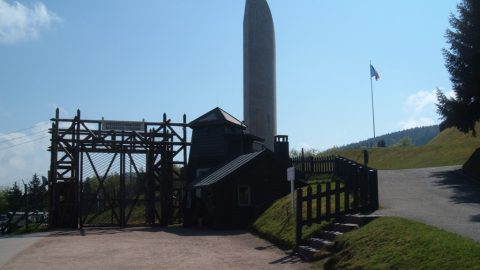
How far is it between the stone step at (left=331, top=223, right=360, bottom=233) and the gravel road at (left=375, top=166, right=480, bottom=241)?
1.16m

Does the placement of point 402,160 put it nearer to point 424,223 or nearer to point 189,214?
point 189,214

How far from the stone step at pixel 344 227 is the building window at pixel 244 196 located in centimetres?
1102

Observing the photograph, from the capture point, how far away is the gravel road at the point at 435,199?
12.0m

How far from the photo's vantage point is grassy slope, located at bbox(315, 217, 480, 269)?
827 cm

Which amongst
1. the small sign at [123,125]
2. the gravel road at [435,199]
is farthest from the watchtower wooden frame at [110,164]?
the gravel road at [435,199]

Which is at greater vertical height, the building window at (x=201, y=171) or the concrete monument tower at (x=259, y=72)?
the concrete monument tower at (x=259, y=72)

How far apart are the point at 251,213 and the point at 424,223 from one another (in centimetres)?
1396

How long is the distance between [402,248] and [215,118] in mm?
24007

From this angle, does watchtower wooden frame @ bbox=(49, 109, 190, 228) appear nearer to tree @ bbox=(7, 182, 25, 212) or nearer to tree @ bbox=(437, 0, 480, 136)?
tree @ bbox=(7, 182, 25, 212)

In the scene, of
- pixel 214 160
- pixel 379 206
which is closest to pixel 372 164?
pixel 214 160

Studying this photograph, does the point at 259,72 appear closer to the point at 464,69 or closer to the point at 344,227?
the point at 464,69

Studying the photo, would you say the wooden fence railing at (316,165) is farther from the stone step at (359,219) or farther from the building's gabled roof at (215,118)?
the stone step at (359,219)

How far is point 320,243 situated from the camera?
1320cm

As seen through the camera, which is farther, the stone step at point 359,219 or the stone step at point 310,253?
the stone step at point 359,219
